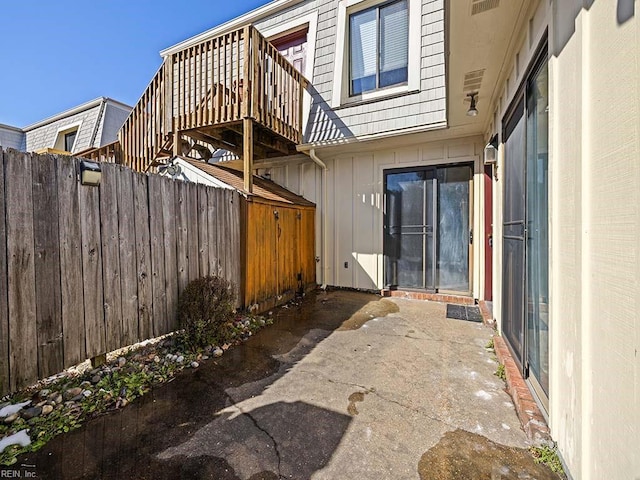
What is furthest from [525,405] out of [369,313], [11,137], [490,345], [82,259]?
[11,137]

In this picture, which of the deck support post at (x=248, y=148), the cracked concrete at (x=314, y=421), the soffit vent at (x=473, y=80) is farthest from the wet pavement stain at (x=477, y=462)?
the deck support post at (x=248, y=148)

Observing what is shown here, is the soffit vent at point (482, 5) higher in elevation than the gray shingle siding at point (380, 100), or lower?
lower

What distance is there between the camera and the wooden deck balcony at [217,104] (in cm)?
441

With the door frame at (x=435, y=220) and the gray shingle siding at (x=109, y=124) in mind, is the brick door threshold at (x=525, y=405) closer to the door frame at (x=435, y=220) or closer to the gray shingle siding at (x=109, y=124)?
the door frame at (x=435, y=220)

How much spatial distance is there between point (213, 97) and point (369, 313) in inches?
172

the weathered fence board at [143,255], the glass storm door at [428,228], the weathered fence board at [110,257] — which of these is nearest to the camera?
the weathered fence board at [110,257]

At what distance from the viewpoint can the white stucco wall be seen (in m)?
0.94

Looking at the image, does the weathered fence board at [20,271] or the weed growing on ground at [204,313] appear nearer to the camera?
the weathered fence board at [20,271]

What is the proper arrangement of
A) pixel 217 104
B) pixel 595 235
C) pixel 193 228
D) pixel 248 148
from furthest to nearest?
pixel 217 104 → pixel 248 148 → pixel 193 228 → pixel 595 235

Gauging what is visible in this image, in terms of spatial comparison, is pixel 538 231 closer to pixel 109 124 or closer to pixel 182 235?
pixel 182 235

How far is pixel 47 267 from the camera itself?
2186 mm

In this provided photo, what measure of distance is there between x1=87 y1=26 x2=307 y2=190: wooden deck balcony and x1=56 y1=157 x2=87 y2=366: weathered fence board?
2.45 m

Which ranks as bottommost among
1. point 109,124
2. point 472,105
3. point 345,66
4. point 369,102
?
point 472,105

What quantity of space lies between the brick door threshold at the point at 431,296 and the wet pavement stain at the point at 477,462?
343 centimetres
